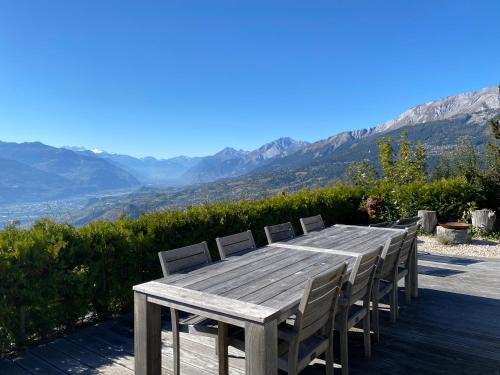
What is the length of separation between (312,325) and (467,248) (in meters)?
7.10

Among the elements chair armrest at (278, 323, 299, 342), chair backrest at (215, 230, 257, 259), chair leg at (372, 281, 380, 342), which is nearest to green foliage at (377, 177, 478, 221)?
chair leg at (372, 281, 380, 342)

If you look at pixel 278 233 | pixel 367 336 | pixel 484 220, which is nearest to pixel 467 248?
pixel 484 220

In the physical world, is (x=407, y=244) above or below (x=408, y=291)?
above

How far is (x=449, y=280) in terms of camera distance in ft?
17.7

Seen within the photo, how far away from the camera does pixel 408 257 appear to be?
14.5ft

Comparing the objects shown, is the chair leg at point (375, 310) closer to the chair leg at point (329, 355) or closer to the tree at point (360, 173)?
the chair leg at point (329, 355)

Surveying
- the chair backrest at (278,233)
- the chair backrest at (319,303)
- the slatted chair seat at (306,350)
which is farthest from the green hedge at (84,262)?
the chair backrest at (319,303)

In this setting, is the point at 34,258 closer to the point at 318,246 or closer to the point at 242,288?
the point at 242,288

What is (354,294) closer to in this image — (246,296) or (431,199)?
(246,296)

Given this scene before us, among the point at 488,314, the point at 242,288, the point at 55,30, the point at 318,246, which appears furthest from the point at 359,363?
the point at 55,30

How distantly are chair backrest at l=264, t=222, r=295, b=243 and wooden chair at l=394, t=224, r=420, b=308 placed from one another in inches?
50.7

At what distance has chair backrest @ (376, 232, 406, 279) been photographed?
3283 mm

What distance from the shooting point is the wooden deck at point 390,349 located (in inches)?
114

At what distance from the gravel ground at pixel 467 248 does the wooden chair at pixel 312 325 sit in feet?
19.8
